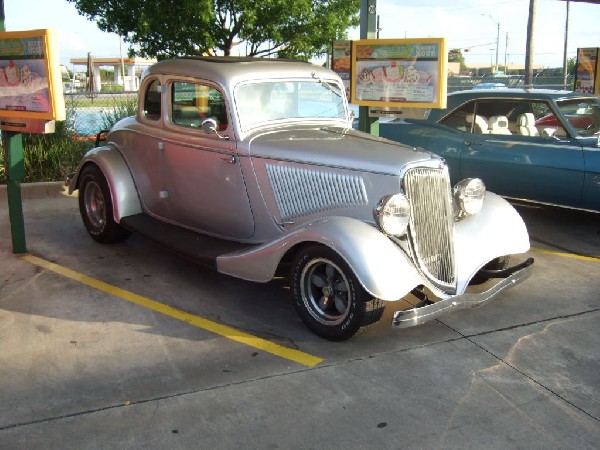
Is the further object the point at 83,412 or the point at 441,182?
the point at 441,182

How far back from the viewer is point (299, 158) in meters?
4.81

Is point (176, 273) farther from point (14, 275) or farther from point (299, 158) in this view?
point (299, 158)

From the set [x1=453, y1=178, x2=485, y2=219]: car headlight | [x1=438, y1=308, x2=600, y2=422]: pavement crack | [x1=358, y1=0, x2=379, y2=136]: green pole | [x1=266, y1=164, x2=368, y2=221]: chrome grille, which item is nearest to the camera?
[x1=438, y1=308, x2=600, y2=422]: pavement crack

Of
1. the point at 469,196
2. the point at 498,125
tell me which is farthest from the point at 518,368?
the point at 498,125

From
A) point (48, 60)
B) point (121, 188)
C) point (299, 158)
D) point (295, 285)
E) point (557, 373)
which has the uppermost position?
point (48, 60)

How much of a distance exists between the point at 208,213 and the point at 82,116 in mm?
6706

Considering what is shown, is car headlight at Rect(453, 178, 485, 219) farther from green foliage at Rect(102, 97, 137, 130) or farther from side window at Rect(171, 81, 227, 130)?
green foliage at Rect(102, 97, 137, 130)

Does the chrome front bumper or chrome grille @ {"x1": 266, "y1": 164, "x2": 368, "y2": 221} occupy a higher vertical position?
chrome grille @ {"x1": 266, "y1": 164, "x2": 368, "y2": 221}

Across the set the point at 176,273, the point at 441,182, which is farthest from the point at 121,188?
the point at 441,182

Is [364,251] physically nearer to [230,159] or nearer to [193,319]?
[193,319]

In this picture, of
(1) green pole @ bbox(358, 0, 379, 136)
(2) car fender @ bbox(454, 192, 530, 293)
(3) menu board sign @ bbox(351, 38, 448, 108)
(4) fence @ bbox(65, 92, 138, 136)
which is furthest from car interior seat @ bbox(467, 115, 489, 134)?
(4) fence @ bbox(65, 92, 138, 136)

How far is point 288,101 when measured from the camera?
18.4 feet

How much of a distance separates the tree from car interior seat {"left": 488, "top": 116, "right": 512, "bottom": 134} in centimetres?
382

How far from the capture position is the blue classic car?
714cm
